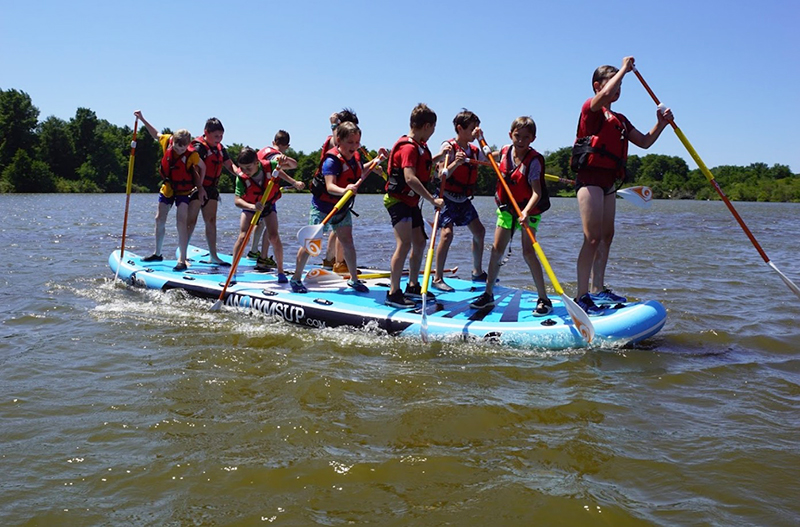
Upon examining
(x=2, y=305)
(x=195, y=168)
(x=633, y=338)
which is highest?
(x=195, y=168)

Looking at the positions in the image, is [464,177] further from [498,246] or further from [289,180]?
[289,180]

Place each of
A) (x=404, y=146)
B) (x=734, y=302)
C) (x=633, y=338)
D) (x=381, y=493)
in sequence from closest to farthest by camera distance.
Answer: (x=381, y=493), (x=633, y=338), (x=404, y=146), (x=734, y=302)

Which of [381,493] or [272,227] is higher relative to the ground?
[272,227]

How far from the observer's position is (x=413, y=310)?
22.6 feet

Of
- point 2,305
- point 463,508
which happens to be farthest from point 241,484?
point 2,305

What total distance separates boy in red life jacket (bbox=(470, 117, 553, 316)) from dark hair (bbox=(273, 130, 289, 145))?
344 cm

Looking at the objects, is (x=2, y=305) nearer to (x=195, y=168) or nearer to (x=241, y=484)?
(x=195, y=168)

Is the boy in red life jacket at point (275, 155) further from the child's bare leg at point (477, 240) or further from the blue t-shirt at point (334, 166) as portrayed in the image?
the child's bare leg at point (477, 240)

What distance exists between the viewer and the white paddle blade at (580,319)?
591 cm

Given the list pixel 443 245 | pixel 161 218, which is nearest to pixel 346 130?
pixel 443 245

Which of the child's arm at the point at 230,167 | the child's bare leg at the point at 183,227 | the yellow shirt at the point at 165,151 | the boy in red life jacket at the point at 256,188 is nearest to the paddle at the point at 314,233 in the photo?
the boy in red life jacket at the point at 256,188

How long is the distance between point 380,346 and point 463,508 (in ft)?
9.93

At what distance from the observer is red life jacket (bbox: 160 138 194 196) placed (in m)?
9.25

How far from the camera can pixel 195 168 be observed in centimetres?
934
